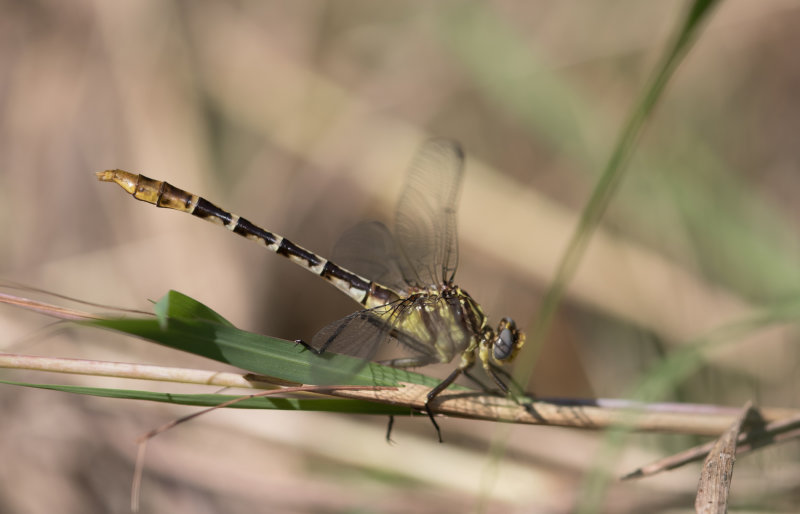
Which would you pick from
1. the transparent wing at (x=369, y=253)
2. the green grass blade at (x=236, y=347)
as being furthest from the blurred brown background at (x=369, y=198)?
the green grass blade at (x=236, y=347)

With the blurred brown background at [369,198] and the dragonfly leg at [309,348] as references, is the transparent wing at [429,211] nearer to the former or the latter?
the blurred brown background at [369,198]

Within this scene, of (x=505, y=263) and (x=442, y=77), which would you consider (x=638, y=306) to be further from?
(x=442, y=77)

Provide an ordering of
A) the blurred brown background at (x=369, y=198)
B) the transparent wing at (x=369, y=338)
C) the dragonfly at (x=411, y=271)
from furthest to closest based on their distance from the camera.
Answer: the blurred brown background at (x=369, y=198) → the dragonfly at (x=411, y=271) → the transparent wing at (x=369, y=338)

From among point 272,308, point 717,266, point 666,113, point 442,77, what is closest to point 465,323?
point 717,266

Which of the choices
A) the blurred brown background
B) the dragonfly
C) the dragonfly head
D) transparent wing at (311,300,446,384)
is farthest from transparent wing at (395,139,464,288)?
the blurred brown background

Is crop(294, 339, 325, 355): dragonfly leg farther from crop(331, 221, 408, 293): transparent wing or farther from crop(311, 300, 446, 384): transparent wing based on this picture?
crop(331, 221, 408, 293): transparent wing

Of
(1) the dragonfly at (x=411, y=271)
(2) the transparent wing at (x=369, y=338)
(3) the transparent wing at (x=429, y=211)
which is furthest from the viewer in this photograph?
(3) the transparent wing at (x=429, y=211)
